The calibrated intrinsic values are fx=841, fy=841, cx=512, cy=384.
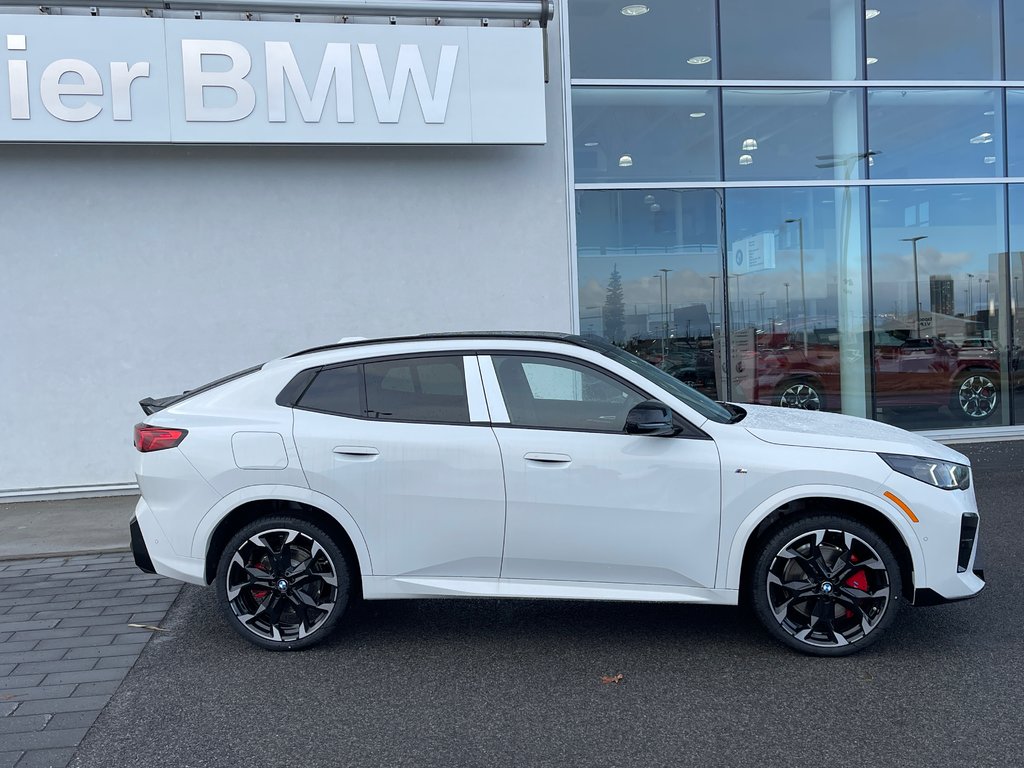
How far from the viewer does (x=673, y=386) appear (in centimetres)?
488

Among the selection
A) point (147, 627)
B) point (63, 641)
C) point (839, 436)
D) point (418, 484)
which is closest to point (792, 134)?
point (839, 436)

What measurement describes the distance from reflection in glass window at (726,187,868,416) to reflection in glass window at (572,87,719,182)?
75cm

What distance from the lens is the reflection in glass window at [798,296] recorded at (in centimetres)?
1063

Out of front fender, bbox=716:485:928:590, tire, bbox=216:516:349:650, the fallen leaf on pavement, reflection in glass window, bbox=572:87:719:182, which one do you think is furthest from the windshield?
reflection in glass window, bbox=572:87:719:182

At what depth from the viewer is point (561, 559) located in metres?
4.41

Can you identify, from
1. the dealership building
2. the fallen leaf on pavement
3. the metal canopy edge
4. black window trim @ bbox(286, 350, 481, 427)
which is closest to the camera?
black window trim @ bbox(286, 350, 481, 427)

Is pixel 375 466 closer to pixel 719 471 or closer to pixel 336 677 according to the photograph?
pixel 336 677

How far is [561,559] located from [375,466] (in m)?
1.10

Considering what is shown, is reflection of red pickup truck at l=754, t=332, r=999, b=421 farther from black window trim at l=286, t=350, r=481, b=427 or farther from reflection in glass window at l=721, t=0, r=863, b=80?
black window trim at l=286, t=350, r=481, b=427

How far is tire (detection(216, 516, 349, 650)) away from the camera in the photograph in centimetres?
453

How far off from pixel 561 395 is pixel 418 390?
0.79 m

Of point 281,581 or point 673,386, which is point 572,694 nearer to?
point 281,581

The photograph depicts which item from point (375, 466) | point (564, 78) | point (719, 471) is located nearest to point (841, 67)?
point (564, 78)

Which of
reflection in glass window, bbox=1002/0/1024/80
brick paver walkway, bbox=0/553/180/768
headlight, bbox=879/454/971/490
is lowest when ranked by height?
brick paver walkway, bbox=0/553/180/768
